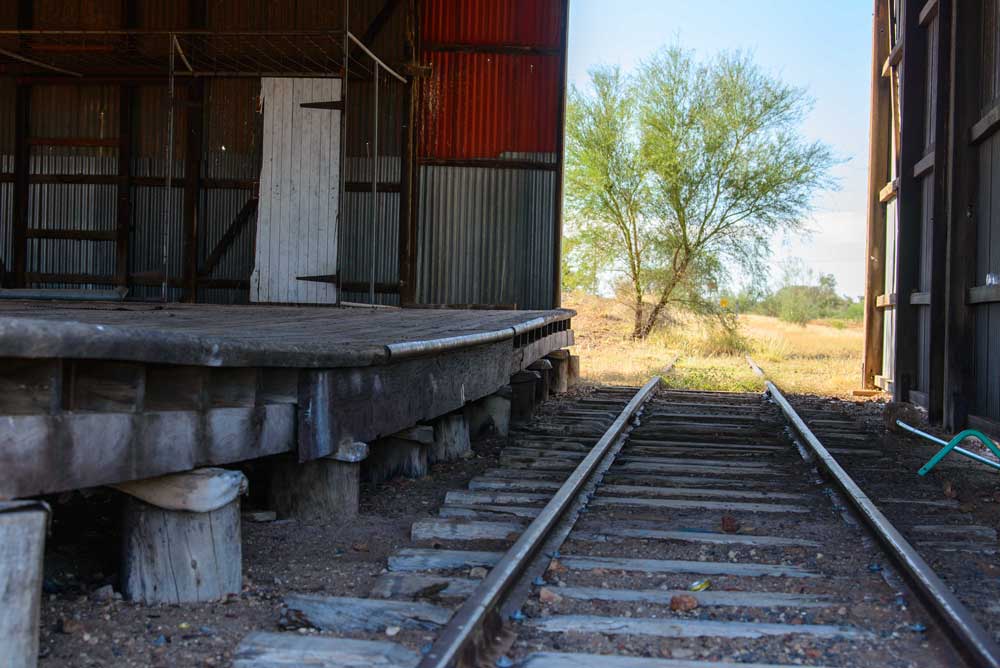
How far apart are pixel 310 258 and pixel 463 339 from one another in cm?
736

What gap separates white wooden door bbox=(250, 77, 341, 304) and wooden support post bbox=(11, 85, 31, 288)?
3.59 meters

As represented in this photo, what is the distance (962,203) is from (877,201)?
516 cm

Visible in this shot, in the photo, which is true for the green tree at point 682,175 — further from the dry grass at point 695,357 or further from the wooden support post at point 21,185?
the wooden support post at point 21,185

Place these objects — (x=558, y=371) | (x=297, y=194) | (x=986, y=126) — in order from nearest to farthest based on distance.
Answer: (x=986, y=126) < (x=558, y=371) < (x=297, y=194)

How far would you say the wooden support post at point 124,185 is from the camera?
14516 millimetres

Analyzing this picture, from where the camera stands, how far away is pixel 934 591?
147 inches

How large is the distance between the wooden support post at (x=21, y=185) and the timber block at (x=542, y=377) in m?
7.89

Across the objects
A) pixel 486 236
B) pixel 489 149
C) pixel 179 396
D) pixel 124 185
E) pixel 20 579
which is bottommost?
pixel 20 579

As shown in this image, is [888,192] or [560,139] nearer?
[888,192]

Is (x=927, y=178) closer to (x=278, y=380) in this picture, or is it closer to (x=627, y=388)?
(x=627, y=388)

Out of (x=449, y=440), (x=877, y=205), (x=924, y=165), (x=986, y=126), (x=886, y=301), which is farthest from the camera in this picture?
(x=877, y=205)

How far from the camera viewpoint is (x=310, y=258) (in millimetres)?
13477

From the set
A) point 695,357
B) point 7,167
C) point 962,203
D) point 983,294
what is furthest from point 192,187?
point 695,357

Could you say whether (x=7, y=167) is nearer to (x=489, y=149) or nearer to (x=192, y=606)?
(x=489, y=149)
